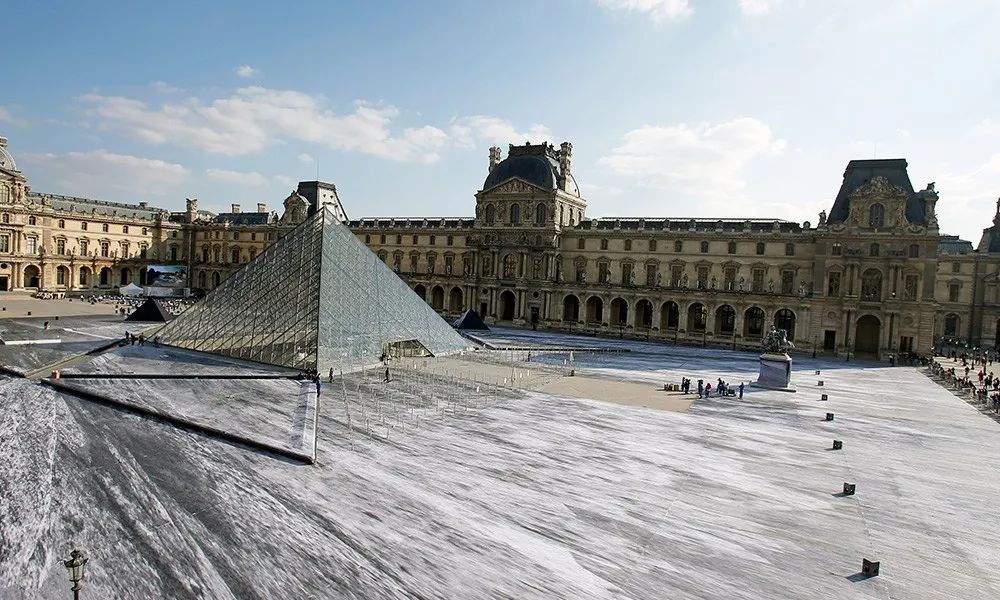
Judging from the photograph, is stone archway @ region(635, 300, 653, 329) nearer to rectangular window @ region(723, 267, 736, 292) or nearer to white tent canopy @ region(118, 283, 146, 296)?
rectangular window @ region(723, 267, 736, 292)

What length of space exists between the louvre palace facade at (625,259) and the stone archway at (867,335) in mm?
104

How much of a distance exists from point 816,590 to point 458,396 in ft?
48.8

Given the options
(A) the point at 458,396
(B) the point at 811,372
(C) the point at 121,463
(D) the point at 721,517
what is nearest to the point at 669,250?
(B) the point at 811,372

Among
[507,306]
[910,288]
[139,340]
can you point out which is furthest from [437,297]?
[910,288]

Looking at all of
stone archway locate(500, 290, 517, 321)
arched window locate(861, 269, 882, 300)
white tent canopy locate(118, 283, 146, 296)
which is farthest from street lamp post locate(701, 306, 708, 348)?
white tent canopy locate(118, 283, 146, 296)

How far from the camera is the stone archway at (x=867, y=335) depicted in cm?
4394

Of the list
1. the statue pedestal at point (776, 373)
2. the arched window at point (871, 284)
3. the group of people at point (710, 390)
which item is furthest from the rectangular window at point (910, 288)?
the group of people at point (710, 390)

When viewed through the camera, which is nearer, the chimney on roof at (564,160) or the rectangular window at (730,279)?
the rectangular window at (730,279)

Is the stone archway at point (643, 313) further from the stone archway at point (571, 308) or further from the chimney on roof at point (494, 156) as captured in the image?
the chimney on roof at point (494, 156)

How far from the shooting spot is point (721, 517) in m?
12.8

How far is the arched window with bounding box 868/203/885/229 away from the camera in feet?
135

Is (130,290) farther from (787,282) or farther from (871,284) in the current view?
(871,284)

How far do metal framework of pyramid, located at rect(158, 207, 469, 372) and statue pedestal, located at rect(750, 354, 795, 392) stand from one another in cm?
1642

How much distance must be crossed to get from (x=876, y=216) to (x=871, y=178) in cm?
261
